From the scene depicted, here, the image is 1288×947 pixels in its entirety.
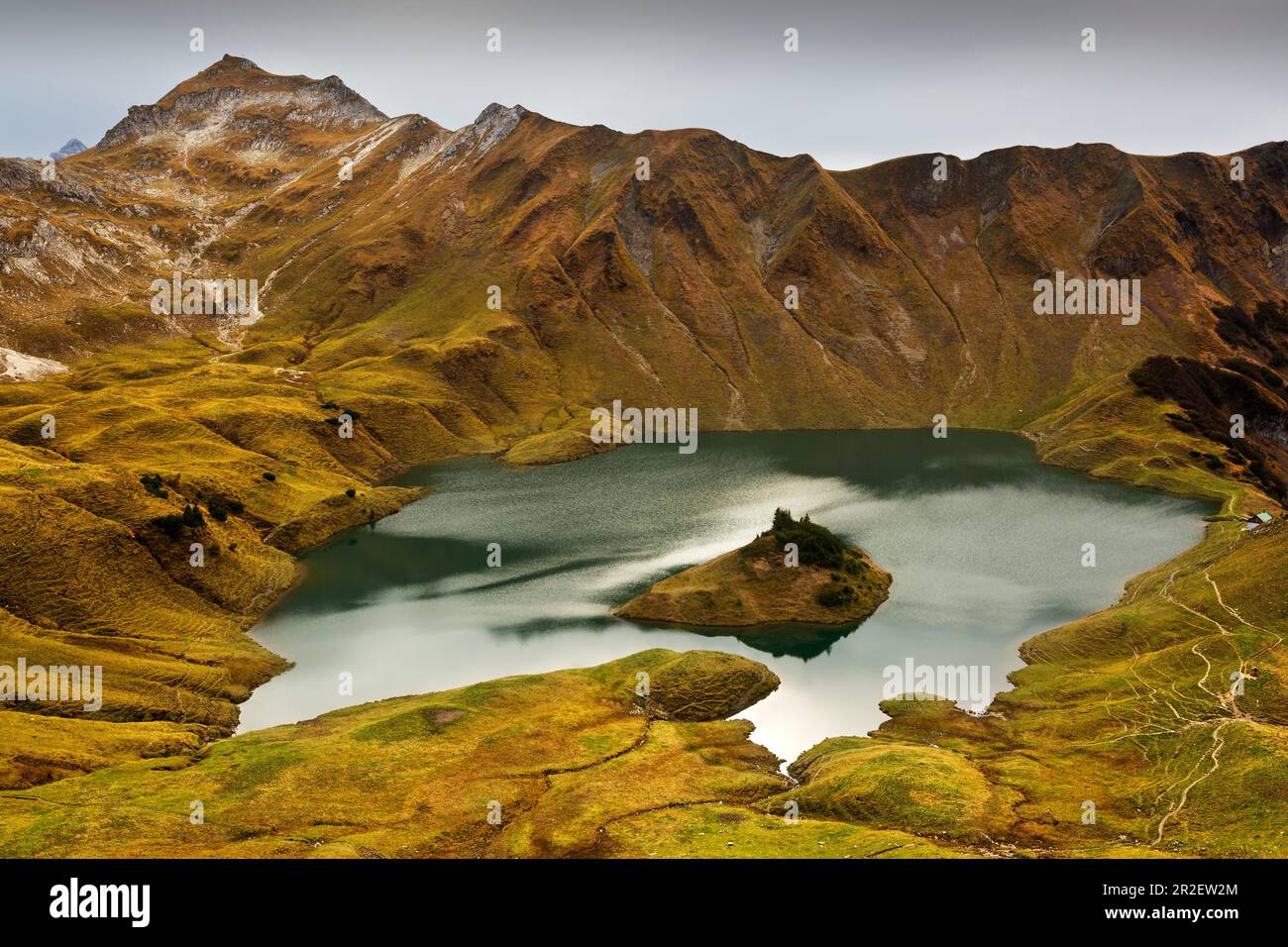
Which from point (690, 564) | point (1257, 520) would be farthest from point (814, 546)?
point (1257, 520)

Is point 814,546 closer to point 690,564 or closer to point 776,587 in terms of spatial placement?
point 776,587

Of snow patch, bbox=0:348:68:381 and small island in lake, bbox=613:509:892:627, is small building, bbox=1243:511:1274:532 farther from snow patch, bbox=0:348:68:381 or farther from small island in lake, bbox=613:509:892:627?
snow patch, bbox=0:348:68:381

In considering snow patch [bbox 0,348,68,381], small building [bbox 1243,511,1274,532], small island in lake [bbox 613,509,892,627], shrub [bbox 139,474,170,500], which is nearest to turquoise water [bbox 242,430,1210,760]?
small island in lake [bbox 613,509,892,627]

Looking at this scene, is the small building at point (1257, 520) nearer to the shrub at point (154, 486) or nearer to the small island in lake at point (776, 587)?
the small island in lake at point (776, 587)

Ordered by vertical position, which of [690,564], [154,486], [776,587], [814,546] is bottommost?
[776,587]

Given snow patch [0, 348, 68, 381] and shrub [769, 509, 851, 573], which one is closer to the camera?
shrub [769, 509, 851, 573]
